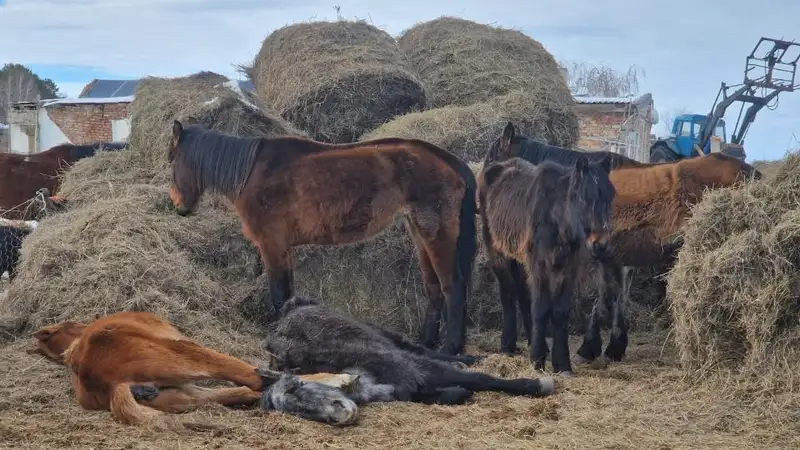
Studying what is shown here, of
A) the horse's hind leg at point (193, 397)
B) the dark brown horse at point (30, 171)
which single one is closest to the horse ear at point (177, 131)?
the horse's hind leg at point (193, 397)

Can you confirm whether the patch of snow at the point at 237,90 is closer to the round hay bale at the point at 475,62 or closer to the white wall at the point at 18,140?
the round hay bale at the point at 475,62

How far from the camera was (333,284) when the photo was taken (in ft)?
27.3

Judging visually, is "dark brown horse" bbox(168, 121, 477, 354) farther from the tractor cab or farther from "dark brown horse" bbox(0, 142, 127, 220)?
the tractor cab

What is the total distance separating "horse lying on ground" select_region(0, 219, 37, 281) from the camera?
838 cm

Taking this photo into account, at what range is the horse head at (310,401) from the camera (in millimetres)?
4551

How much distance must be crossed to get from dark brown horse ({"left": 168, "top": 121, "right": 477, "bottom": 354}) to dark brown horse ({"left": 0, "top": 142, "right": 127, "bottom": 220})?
13.9 ft

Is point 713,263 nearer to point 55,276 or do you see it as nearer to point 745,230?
point 745,230

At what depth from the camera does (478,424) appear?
4.54m

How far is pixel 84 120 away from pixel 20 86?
23.3m

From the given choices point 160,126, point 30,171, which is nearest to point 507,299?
point 160,126

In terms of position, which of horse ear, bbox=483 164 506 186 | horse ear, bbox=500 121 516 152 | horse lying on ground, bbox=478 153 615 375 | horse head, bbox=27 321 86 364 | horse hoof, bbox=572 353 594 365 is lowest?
horse hoof, bbox=572 353 594 365

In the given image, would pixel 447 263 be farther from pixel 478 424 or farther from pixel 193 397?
pixel 193 397

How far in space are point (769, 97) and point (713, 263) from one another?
2011 centimetres

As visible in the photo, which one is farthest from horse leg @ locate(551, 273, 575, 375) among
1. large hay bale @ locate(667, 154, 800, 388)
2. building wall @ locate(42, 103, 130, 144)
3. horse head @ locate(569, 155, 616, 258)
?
building wall @ locate(42, 103, 130, 144)
